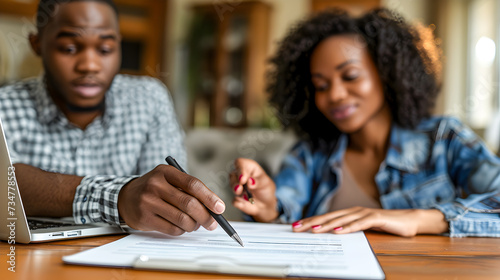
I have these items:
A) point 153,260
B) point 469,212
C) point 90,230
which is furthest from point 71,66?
point 469,212

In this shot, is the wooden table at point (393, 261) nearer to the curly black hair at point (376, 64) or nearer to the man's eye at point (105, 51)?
the man's eye at point (105, 51)

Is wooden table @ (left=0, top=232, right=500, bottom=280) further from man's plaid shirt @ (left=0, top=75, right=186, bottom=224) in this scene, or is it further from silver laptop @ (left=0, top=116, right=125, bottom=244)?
man's plaid shirt @ (left=0, top=75, right=186, bottom=224)

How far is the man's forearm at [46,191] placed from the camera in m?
0.58

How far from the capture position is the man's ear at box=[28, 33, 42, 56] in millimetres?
652

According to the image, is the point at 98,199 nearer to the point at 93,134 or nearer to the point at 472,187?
the point at 93,134

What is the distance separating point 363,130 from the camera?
1.04 m

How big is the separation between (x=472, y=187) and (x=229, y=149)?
2.32 feet

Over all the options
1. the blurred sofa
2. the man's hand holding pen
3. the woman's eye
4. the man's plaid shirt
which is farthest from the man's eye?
the blurred sofa

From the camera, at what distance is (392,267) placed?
0.39m

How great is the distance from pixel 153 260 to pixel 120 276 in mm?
30

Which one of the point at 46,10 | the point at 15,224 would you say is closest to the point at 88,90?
the point at 46,10

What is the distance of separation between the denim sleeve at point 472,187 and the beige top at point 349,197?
182mm

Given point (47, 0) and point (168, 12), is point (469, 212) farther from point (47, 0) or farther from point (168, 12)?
point (168, 12)

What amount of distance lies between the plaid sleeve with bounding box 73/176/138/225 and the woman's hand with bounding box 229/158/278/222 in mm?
193
